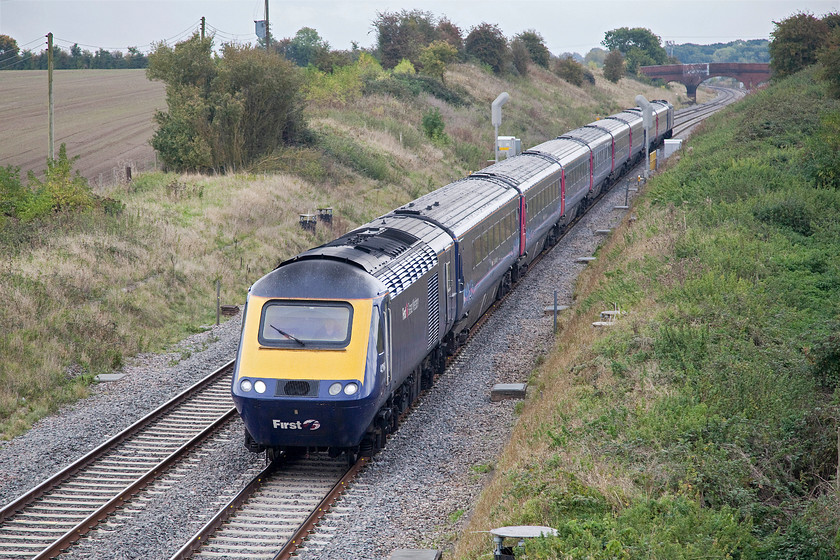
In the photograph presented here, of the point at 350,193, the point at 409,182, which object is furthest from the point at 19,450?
the point at 409,182

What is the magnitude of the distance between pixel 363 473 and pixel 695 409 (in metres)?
5.06

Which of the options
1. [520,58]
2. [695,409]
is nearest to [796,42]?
[520,58]

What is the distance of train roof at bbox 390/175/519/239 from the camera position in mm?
19016

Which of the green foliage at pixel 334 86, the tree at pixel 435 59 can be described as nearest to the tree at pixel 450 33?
the tree at pixel 435 59

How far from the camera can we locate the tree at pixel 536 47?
94.2 meters

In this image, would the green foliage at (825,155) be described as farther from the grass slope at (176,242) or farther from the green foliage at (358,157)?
the green foliage at (358,157)

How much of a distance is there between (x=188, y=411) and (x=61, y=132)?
A: 1660 inches

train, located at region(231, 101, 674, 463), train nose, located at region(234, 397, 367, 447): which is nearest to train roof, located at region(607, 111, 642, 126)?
train, located at region(231, 101, 674, 463)

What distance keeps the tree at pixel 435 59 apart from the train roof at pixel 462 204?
145 feet

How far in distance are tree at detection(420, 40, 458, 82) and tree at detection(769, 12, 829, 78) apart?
2533 cm

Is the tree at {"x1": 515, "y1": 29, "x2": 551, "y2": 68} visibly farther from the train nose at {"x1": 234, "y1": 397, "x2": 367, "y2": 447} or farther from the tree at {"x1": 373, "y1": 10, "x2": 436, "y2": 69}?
the train nose at {"x1": 234, "y1": 397, "x2": 367, "y2": 447}

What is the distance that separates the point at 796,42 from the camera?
211 ft

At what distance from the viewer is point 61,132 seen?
5275cm

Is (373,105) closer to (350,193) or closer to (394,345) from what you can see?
(350,193)
